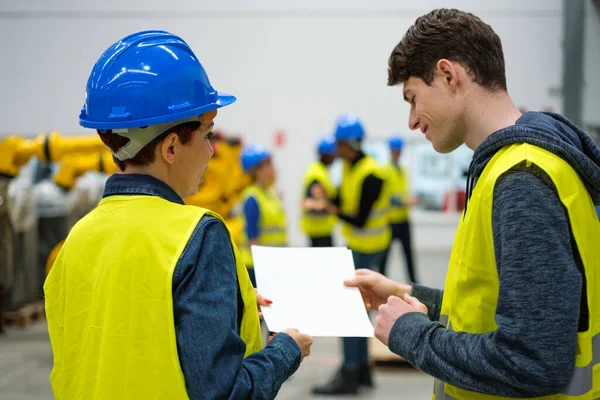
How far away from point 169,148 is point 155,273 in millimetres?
288

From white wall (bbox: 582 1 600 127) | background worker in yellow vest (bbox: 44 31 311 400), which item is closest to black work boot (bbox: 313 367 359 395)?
white wall (bbox: 582 1 600 127)

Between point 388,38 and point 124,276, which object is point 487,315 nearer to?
point 124,276

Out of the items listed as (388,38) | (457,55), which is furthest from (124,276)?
(388,38)

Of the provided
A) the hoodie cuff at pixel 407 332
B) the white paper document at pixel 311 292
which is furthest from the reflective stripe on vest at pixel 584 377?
the white paper document at pixel 311 292

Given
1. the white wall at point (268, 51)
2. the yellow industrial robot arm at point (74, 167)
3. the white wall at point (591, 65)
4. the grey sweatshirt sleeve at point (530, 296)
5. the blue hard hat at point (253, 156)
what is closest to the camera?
the grey sweatshirt sleeve at point (530, 296)

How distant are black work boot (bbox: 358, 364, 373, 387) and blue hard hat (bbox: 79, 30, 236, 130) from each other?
159 inches

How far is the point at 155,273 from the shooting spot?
1325mm

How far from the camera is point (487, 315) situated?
4.67 ft

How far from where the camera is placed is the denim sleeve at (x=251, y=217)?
539 cm

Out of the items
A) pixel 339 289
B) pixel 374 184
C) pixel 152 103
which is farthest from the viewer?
pixel 374 184

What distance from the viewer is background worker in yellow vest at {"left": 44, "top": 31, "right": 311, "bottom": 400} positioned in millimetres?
1316

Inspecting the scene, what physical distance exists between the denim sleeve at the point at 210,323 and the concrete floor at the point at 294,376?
3.73m

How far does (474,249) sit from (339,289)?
1.56 ft

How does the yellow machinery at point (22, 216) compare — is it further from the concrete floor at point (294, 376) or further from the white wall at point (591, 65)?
the white wall at point (591, 65)
